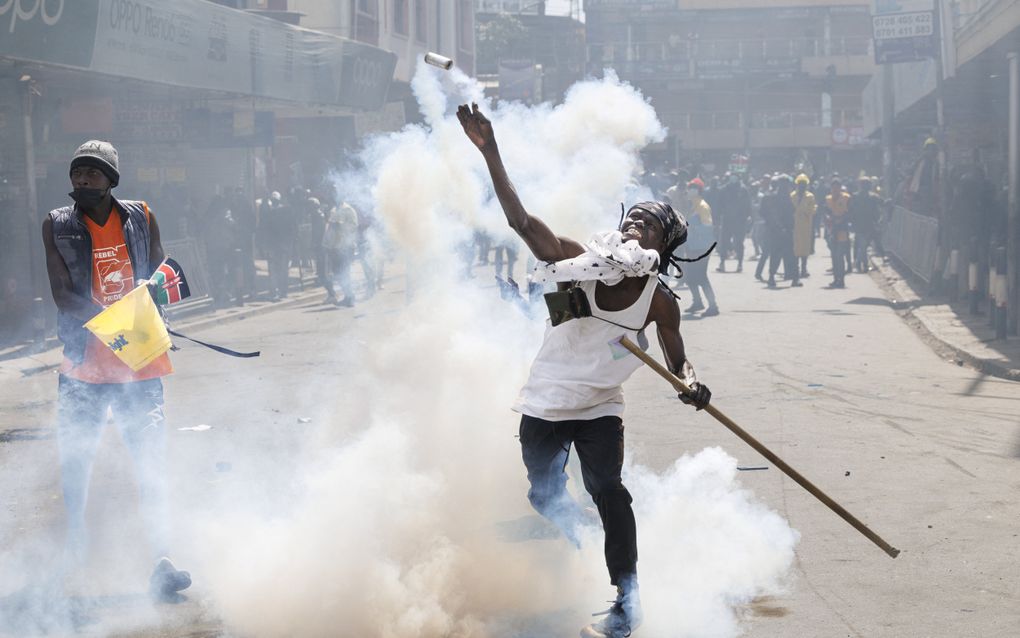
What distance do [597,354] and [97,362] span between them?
78.4 inches

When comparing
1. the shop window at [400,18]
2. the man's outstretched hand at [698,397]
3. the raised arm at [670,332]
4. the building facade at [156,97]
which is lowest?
the man's outstretched hand at [698,397]

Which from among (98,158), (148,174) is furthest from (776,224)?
(98,158)

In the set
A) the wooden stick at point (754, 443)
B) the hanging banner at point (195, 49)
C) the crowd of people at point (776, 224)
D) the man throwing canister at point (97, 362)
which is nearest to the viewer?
the wooden stick at point (754, 443)

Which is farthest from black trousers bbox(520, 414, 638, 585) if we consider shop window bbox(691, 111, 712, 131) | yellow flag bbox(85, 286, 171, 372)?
shop window bbox(691, 111, 712, 131)

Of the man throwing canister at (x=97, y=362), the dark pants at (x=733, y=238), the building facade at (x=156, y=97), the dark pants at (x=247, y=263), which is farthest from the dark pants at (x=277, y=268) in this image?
the man throwing canister at (x=97, y=362)

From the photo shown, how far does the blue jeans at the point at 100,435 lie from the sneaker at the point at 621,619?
1829mm

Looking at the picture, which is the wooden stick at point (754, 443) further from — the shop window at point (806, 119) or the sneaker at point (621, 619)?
the shop window at point (806, 119)

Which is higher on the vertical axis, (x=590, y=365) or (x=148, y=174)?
(x=148, y=174)

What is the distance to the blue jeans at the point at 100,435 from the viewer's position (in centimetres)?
475

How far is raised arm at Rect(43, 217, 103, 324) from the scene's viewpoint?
466 cm

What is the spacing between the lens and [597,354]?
4.23 metres

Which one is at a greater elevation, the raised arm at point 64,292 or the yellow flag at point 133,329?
the raised arm at point 64,292

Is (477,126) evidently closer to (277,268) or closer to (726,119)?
(277,268)

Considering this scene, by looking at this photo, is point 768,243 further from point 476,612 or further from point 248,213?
point 476,612
